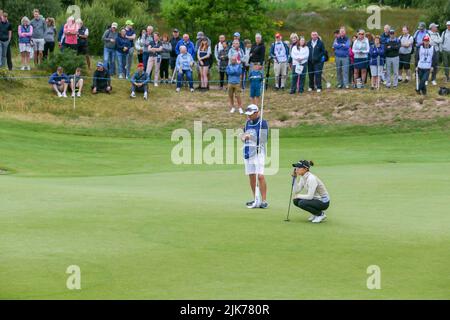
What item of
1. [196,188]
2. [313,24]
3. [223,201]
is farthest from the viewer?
[313,24]

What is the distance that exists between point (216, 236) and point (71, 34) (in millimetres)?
28268

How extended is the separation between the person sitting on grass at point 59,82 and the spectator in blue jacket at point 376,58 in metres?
13.5

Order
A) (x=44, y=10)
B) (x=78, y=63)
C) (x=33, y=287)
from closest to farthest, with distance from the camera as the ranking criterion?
(x=33, y=287), (x=78, y=63), (x=44, y=10)

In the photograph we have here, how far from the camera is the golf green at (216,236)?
14.6 m

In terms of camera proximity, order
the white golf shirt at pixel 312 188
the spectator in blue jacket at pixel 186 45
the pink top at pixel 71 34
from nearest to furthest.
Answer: the white golf shirt at pixel 312 188 → the pink top at pixel 71 34 → the spectator in blue jacket at pixel 186 45

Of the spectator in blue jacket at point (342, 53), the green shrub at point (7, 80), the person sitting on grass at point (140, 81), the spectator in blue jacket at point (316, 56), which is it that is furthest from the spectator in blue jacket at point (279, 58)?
the green shrub at point (7, 80)

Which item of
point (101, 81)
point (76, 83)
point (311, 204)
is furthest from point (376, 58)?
point (311, 204)

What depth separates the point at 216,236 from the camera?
1806 cm

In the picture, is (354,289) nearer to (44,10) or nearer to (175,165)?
(175,165)

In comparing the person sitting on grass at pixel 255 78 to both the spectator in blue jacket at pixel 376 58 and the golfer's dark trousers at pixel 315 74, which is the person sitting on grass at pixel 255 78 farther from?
the spectator in blue jacket at pixel 376 58

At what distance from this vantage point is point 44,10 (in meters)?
56.3

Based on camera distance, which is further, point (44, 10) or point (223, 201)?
point (44, 10)
